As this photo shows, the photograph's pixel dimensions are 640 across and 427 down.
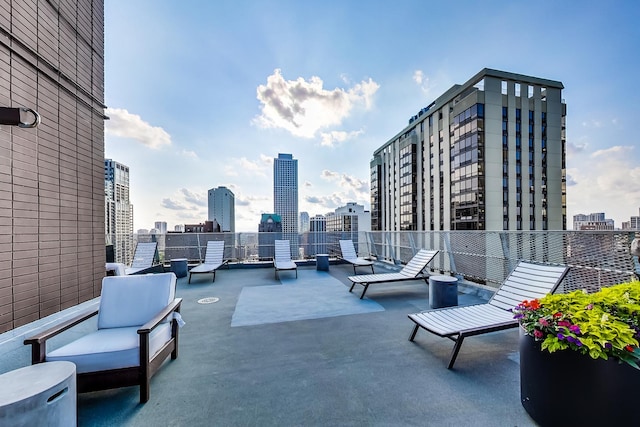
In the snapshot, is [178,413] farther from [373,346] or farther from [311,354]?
[373,346]

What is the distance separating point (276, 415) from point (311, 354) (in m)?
1.03

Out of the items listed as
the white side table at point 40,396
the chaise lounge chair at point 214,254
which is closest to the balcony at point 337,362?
the white side table at point 40,396

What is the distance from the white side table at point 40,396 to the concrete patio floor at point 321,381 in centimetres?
44

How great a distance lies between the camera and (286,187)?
61281mm

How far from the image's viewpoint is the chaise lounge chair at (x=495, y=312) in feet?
8.93

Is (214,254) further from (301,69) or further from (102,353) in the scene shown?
(301,69)

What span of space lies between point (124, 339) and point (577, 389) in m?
3.41

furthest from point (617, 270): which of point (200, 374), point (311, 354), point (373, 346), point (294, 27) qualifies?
point (294, 27)

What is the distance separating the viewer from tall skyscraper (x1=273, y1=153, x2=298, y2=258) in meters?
59.3

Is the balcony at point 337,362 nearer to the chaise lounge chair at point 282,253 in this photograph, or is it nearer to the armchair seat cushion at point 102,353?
the armchair seat cushion at point 102,353

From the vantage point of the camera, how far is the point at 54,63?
3.44m

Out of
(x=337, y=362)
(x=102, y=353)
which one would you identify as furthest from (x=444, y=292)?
(x=102, y=353)

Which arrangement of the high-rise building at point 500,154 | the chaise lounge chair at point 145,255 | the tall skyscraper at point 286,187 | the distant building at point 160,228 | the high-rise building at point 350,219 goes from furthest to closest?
the high-rise building at point 350,219, the tall skyscraper at point 286,187, the high-rise building at point 500,154, the distant building at point 160,228, the chaise lounge chair at point 145,255

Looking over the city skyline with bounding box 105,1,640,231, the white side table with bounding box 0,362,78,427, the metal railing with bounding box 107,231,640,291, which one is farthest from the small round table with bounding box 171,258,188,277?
the white side table with bounding box 0,362,78,427
